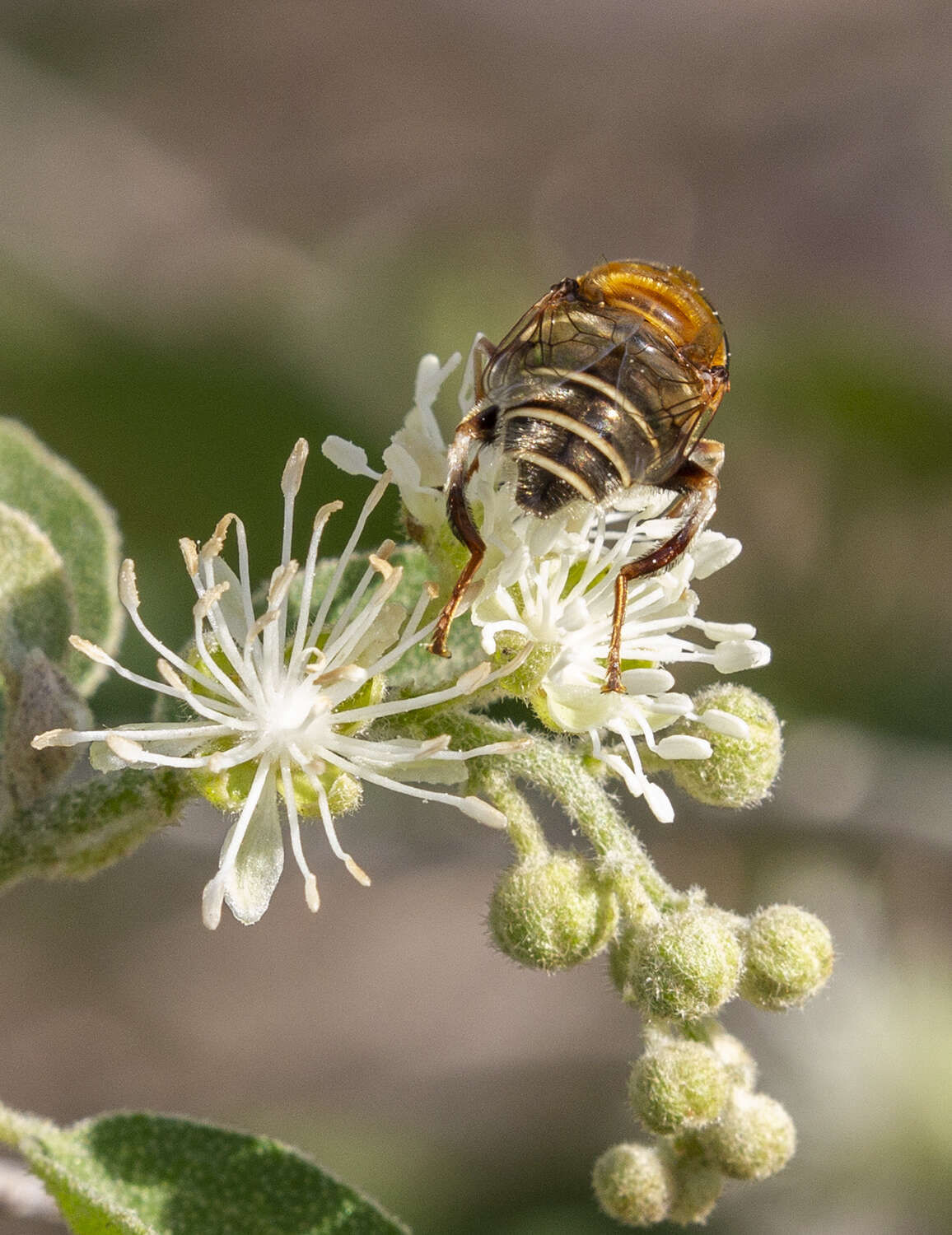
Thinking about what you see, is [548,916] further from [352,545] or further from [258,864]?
[352,545]

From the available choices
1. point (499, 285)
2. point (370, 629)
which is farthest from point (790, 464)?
point (370, 629)

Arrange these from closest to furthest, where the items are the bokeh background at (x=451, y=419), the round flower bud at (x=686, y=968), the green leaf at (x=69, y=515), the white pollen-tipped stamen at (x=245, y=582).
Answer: the round flower bud at (x=686, y=968) < the white pollen-tipped stamen at (x=245, y=582) < the green leaf at (x=69, y=515) < the bokeh background at (x=451, y=419)

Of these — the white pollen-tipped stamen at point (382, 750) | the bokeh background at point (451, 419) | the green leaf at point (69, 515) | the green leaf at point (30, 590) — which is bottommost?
the white pollen-tipped stamen at point (382, 750)

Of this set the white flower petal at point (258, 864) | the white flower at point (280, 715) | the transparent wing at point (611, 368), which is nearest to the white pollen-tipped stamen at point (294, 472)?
the white flower at point (280, 715)

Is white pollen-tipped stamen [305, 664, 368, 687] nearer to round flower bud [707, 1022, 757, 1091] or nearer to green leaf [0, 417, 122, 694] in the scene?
round flower bud [707, 1022, 757, 1091]

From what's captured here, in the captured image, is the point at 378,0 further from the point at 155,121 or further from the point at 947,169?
the point at 947,169

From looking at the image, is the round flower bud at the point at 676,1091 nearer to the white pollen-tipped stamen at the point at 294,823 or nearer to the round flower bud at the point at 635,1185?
the round flower bud at the point at 635,1185

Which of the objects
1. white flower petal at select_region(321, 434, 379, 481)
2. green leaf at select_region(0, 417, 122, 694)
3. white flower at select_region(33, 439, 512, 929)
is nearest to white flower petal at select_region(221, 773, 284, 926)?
white flower at select_region(33, 439, 512, 929)

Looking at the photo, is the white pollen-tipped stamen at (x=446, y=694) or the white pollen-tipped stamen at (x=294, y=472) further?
the white pollen-tipped stamen at (x=294, y=472)
